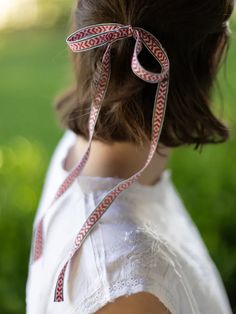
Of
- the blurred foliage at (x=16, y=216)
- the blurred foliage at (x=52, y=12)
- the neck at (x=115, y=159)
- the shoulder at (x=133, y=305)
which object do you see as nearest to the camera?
the shoulder at (x=133, y=305)

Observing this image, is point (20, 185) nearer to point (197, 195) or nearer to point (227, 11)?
point (197, 195)

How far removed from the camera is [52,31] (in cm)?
249

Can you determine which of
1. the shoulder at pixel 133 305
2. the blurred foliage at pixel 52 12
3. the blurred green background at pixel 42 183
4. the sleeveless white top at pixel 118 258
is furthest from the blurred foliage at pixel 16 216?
the shoulder at pixel 133 305

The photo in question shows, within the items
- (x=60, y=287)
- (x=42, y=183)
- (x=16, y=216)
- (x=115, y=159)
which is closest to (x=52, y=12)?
(x=42, y=183)

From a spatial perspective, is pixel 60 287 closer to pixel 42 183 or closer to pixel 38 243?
pixel 38 243

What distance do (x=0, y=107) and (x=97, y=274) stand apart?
2.02 m

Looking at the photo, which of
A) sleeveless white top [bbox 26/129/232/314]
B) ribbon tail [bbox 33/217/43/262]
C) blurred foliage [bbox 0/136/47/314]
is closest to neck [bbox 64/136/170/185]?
sleeveless white top [bbox 26/129/232/314]

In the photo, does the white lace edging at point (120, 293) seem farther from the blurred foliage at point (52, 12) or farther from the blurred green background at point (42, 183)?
the blurred foliage at point (52, 12)

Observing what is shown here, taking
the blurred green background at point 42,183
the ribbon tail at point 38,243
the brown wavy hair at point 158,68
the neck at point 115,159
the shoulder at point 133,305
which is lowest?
the blurred green background at point 42,183

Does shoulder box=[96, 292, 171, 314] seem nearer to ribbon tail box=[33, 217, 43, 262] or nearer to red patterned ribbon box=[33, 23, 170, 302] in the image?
red patterned ribbon box=[33, 23, 170, 302]

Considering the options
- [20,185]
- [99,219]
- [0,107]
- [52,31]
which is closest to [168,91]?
[99,219]

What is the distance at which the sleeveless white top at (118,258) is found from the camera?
744 mm

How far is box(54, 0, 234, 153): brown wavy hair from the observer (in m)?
0.75

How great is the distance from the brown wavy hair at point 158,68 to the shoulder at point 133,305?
0.23m
